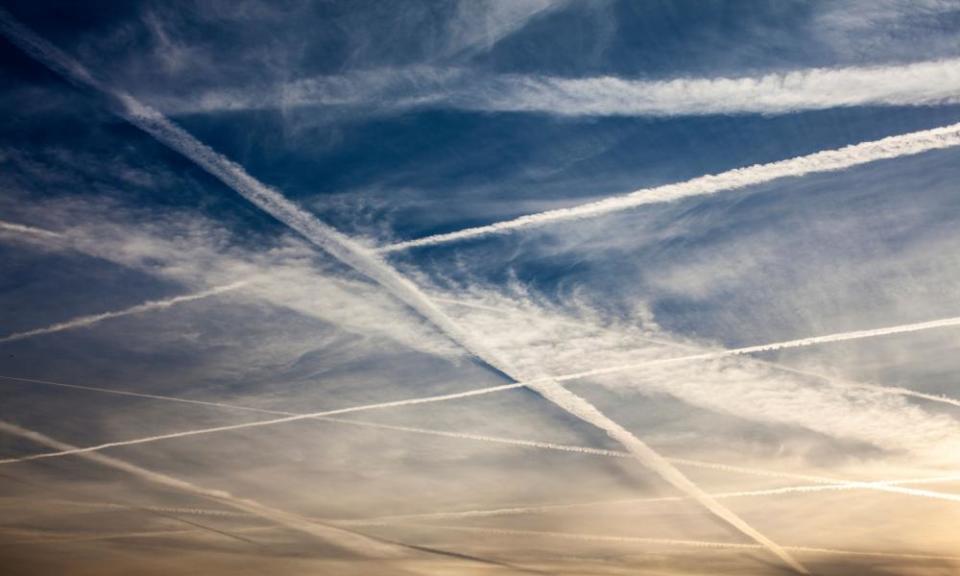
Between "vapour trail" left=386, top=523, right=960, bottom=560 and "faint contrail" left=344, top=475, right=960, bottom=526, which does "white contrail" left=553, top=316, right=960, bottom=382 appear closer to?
"faint contrail" left=344, top=475, right=960, bottom=526

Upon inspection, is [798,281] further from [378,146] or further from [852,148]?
[378,146]

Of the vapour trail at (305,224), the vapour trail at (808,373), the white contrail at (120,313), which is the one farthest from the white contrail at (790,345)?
the white contrail at (120,313)

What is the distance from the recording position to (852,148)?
305cm

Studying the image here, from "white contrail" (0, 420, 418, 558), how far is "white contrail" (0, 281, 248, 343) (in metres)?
1.28

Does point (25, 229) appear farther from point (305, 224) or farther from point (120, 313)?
point (305, 224)

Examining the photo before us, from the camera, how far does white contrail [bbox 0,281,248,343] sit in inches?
155

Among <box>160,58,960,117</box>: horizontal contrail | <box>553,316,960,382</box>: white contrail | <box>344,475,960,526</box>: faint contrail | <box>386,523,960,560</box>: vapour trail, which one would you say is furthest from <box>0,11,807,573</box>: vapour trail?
<box>386,523,960,560</box>: vapour trail

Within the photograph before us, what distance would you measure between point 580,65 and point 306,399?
2902 mm

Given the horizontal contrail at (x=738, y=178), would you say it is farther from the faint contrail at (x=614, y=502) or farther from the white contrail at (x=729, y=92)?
the faint contrail at (x=614, y=502)

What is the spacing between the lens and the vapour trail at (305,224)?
2.96 m

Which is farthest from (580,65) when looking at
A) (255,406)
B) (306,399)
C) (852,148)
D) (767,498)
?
(767,498)

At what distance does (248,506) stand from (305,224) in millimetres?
3595

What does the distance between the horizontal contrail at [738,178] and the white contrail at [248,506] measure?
3.35 m

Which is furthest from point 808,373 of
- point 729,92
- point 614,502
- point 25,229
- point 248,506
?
point 248,506
